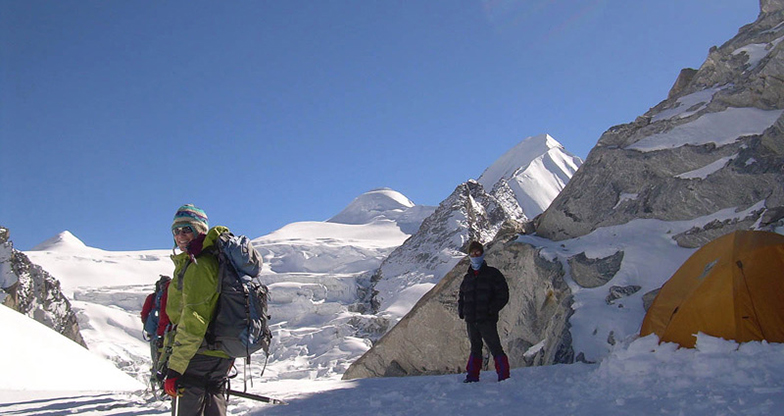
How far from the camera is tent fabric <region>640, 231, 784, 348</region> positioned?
542 cm

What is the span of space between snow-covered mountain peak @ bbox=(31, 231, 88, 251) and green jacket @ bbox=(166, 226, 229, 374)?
146564 mm

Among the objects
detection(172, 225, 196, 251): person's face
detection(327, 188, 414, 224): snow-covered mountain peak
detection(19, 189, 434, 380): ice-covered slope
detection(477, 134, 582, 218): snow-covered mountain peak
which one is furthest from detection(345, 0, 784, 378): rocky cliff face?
detection(327, 188, 414, 224): snow-covered mountain peak

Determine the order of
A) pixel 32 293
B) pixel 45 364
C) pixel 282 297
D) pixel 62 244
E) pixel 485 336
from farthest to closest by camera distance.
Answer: pixel 62 244
pixel 282 297
pixel 32 293
pixel 45 364
pixel 485 336

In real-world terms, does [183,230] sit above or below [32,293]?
below

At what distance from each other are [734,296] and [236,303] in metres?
5.37

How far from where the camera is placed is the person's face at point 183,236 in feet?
12.1

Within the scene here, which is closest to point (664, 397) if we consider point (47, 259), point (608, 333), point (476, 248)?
point (476, 248)

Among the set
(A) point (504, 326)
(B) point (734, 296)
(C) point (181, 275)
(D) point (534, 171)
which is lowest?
(A) point (504, 326)

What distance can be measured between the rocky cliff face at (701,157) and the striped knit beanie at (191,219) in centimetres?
876

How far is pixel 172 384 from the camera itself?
10.9 feet

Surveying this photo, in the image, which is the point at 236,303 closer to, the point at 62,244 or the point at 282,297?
the point at 282,297

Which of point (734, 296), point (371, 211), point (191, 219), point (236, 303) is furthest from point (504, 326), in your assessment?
point (371, 211)

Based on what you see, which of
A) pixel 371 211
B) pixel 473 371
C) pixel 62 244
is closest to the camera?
pixel 473 371

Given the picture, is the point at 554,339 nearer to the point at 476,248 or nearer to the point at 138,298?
the point at 476,248
